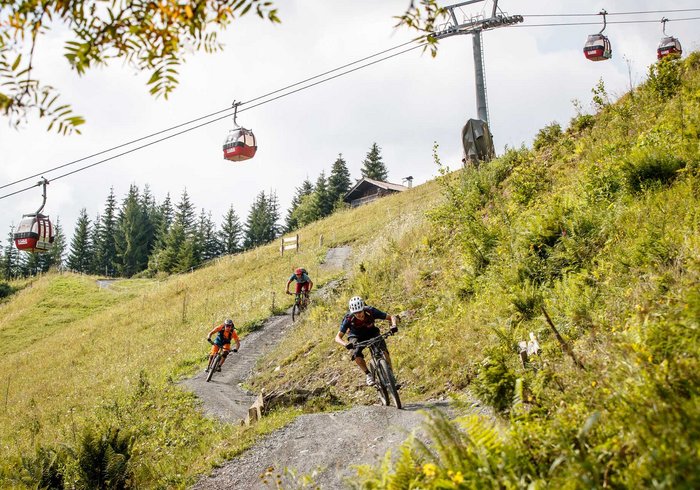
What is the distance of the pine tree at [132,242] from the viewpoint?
289ft

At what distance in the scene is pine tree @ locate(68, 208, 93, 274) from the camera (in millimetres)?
94500

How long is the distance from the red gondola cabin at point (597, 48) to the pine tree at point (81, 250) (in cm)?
8914

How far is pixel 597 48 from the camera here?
2453 cm

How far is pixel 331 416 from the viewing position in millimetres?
9273

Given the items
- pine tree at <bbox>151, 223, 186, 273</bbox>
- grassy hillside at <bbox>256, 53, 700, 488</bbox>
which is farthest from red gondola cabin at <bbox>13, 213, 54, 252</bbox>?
pine tree at <bbox>151, 223, 186, 273</bbox>

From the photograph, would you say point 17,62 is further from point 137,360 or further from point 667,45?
point 667,45

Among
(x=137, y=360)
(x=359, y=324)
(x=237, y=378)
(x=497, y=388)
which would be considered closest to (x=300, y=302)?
(x=237, y=378)

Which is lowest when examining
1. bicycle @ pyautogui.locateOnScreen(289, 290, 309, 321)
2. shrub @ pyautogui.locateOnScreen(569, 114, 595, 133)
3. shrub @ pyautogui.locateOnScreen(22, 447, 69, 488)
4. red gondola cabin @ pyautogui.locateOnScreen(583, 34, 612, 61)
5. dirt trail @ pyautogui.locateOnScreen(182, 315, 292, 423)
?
shrub @ pyautogui.locateOnScreen(22, 447, 69, 488)

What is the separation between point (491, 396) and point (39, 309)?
4407 cm

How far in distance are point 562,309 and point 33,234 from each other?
56.4 ft

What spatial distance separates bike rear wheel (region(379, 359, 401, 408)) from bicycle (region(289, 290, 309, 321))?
12.2m

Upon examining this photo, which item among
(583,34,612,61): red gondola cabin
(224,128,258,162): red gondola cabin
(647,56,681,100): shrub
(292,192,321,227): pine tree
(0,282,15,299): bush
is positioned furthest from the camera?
(292,192,321,227): pine tree

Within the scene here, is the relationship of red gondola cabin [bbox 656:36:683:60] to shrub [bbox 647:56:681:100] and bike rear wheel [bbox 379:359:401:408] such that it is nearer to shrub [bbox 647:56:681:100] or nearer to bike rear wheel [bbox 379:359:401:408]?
shrub [bbox 647:56:681:100]

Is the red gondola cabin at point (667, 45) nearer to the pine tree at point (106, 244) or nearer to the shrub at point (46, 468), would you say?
the shrub at point (46, 468)
